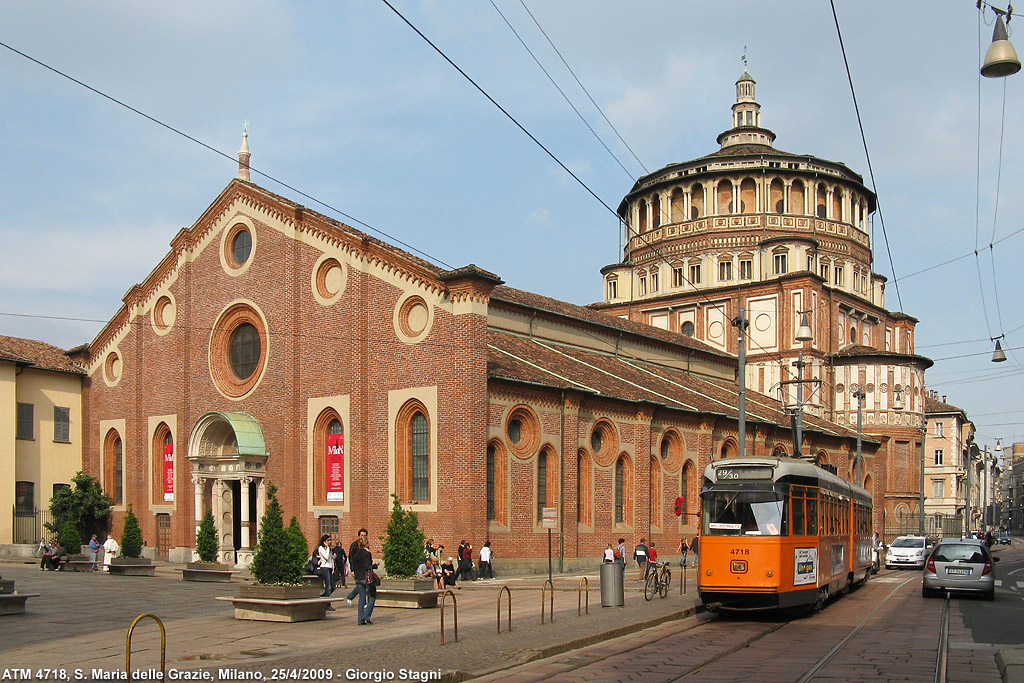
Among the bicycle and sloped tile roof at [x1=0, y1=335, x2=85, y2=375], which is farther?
sloped tile roof at [x1=0, y1=335, x2=85, y2=375]

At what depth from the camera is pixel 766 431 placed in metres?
48.0

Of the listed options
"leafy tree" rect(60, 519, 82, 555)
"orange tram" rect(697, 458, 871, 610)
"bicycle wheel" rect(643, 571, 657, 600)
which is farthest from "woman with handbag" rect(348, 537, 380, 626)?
"leafy tree" rect(60, 519, 82, 555)

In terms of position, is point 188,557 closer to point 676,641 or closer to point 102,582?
point 102,582

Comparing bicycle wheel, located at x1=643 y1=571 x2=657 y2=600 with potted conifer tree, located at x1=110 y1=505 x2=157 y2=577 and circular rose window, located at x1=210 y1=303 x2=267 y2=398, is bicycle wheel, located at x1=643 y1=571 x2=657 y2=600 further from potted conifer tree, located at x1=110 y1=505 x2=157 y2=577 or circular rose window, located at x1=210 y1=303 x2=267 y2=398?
circular rose window, located at x1=210 y1=303 x2=267 y2=398

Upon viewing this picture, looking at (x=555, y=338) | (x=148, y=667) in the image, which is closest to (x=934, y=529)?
(x=555, y=338)

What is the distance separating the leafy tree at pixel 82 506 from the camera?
1608 inches

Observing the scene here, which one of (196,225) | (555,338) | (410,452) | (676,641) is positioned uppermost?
(196,225)

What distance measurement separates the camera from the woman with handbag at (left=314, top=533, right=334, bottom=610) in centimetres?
2298

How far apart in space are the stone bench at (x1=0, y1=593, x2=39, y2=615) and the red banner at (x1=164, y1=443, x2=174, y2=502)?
2041cm

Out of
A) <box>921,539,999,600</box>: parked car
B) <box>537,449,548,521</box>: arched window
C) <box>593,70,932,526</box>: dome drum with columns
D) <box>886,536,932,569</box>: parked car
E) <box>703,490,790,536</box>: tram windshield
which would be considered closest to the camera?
<box>703,490,790,536</box>: tram windshield

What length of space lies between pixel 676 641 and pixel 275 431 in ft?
73.6

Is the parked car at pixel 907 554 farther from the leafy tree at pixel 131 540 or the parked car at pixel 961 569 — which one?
the leafy tree at pixel 131 540

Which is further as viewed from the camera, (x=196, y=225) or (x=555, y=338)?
(x=555, y=338)

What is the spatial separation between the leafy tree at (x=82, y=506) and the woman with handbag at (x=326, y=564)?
2118 centimetres
